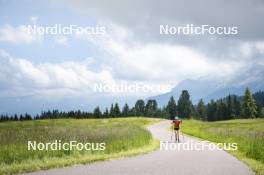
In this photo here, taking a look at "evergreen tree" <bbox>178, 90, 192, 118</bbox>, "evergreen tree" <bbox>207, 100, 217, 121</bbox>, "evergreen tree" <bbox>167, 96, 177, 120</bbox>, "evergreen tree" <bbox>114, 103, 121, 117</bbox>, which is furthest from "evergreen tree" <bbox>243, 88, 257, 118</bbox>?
"evergreen tree" <bbox>114, 103, 121, 117</bbox>

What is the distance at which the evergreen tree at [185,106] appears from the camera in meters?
152

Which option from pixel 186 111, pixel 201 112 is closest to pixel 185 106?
pixel 186 111

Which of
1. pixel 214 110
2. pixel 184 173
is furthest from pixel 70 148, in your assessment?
pixel 214 110

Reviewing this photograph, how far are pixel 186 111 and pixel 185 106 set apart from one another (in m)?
2.17

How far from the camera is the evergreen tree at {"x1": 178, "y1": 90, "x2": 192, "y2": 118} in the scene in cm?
15175

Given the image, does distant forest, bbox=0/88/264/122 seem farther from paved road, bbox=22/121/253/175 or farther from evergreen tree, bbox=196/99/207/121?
paved road, bbox=22/121/253/175

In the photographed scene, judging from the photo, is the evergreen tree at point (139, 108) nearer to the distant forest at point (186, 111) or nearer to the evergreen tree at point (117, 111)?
the distant forest at point (186, 111)

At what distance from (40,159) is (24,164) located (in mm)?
1703

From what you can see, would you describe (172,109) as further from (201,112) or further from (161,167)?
(161,167)

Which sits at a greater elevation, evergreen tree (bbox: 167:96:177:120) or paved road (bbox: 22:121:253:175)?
evergreen tree (bbox: 167:96:177:120)

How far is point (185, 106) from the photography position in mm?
152625

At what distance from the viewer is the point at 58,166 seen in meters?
13.9

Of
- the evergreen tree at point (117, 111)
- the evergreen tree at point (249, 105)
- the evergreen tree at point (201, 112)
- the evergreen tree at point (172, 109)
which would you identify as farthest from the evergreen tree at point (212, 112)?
the evergreen tree at point (117, 111)

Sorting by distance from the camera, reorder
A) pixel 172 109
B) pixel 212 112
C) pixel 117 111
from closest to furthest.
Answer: pixel 212 112, pixel 172 109, pixel 117 111
